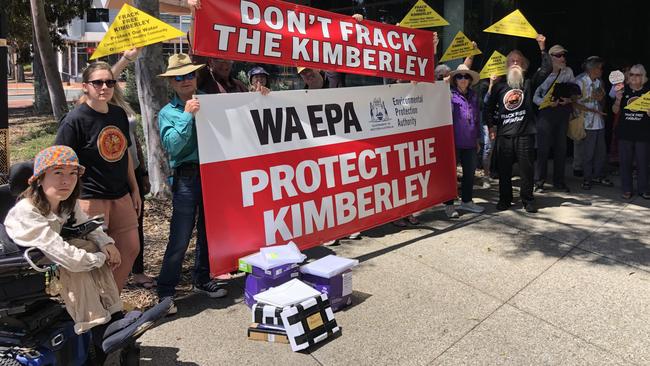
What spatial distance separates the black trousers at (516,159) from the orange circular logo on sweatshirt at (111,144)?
4.76 metres

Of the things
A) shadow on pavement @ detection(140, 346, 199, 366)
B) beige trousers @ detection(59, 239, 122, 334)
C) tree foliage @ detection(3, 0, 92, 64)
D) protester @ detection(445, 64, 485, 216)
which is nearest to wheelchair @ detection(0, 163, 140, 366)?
beige trousers @ detection(59, 239, 122, 334)

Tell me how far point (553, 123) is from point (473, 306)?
Result: 4577mm

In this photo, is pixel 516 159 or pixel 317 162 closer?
pixel 317 162

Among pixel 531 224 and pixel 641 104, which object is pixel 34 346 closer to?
pixel 531 224

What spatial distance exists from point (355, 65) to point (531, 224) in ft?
8.99

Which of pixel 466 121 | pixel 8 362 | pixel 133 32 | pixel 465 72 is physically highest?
pixel 133 32

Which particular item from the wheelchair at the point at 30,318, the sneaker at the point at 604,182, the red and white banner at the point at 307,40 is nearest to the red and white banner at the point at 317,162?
the red and white banner at the point at 307,40

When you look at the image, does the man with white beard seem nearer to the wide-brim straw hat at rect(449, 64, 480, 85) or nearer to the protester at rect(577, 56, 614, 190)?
the wide-brim straw hat at rect(449, 64, 480, 85)

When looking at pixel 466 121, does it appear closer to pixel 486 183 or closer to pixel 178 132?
pixel 486 183

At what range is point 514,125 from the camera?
6801 millimetres

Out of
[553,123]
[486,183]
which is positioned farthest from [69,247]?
[553,123]

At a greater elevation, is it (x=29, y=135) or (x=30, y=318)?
(x=29, y=135)

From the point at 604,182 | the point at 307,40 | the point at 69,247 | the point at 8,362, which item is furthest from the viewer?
the point at 604,182

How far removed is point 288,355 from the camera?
11.8ft
